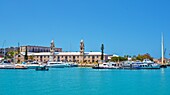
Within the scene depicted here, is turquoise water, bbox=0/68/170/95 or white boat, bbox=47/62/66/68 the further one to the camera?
white boat, bbox=47/62/66/68

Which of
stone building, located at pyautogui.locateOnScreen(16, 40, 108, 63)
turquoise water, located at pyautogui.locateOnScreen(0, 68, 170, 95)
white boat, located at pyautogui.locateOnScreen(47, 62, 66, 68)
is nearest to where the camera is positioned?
turquoise water, located at pyautogui.locateOnScreen(0, 68, 170, 95)

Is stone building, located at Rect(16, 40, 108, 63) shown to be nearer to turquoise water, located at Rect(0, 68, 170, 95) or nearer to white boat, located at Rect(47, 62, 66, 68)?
white boat, located at Rect(47, 62, 66, 68)

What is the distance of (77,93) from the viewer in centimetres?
3584

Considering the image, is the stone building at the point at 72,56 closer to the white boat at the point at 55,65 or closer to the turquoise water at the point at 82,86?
the white boat at the point at 55,65

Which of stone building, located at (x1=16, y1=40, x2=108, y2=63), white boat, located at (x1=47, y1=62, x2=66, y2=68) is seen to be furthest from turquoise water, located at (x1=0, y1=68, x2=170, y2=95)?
stone building, located at (x1=16, y1=40, x2=108, y2=63)

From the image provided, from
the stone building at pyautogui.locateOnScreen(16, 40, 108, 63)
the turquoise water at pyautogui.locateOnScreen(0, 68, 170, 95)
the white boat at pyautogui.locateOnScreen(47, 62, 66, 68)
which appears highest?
the stone building at pyautogui.locateOnScreen(16, 40, 108, 63)

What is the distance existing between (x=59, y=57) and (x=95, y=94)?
146m

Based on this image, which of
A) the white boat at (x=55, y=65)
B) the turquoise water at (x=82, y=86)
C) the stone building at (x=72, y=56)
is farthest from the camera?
the stone building at (x=72, y=56)

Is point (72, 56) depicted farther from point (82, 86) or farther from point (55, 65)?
point (82, 86)

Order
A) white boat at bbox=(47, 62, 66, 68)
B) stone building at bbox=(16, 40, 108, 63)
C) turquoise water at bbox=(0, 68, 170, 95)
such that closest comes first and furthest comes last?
turquoise water at bbox=(0, 68, 170, 95), white boat at bbox=(47, 62, 66, 68), stone building at bbox=(16, 40, 108, 63)

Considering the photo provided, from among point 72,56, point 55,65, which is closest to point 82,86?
point 55,65

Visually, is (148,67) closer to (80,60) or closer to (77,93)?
(80,60)

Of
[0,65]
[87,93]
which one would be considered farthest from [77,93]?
[0,65]

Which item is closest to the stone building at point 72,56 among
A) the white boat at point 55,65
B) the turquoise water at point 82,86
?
the white boat at point 55,65
